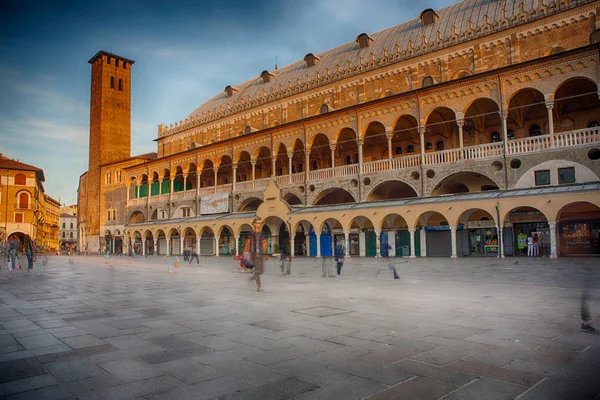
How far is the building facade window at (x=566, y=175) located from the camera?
22.1 m

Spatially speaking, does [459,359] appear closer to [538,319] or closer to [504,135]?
[538,319]

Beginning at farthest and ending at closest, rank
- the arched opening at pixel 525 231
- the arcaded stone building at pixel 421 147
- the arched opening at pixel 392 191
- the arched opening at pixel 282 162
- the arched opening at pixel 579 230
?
the arched opening at pixel 282 162 → the arched opening at pixel 392 191 → the arched opening at pixel 525 231 → the arched opening at pixel 579 230 → the arcaded stone building at pixel 421 147

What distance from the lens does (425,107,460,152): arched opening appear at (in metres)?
29.5

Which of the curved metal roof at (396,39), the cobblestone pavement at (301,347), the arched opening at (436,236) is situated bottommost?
the cobblestone pavement at (301,347)

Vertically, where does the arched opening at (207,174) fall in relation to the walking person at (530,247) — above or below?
above

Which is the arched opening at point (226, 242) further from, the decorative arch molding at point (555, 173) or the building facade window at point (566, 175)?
the building facade window at point (566, 175)

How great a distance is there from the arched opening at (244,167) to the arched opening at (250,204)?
388 cm

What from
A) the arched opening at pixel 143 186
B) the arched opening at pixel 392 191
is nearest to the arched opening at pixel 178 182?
the arched opening at pixel 143 186

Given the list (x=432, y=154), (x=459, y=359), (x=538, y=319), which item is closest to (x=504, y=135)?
(x=432, y=154)

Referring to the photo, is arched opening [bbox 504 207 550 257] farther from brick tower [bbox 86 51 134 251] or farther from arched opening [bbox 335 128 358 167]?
brick tower [bbox 86 51 134 251]

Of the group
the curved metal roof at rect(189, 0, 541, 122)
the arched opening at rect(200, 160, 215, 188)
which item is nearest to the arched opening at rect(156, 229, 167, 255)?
the arched opening at rect(200, 160, 215, 188)

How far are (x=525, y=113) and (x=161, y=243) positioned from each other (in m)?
37.5

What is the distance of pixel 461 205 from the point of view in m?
23.8

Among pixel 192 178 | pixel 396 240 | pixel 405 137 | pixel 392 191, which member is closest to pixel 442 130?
pixel 405 137
